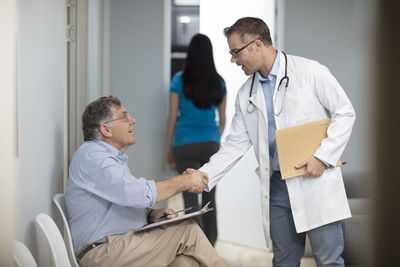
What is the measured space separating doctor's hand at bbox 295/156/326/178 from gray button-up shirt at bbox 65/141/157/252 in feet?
1.85

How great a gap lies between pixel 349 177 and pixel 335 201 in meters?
1.41

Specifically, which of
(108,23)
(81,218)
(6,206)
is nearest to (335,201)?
(81,218)

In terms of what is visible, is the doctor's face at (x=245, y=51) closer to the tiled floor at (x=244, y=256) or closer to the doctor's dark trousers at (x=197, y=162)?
the doctor's dark trousers at (x=197, y=162)

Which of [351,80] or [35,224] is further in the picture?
[351,80]

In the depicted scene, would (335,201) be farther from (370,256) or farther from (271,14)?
(271,14)

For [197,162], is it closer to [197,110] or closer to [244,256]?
[197,110]

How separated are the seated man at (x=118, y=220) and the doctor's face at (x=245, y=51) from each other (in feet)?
1.74

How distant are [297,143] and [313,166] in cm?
11

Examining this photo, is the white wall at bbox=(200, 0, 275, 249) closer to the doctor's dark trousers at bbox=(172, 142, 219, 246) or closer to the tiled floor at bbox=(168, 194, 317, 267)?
the tiled floor at bbox=(168, 194, 317, 267)

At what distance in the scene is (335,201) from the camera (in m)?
1.70

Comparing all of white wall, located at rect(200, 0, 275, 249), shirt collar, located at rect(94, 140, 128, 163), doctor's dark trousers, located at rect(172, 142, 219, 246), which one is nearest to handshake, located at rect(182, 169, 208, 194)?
shirt collar, located at rect(94, 140, 128, 163)

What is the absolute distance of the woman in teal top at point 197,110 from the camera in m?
3.00

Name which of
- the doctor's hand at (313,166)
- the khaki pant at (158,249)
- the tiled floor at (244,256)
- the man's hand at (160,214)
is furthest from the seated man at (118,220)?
the tiled floor at (244,256)

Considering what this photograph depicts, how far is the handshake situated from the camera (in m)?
1.81
